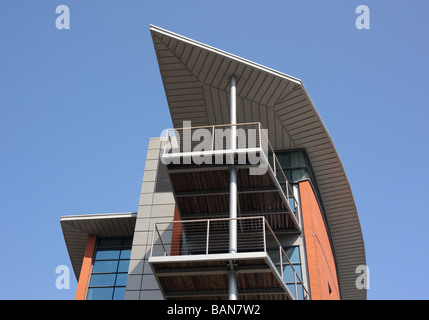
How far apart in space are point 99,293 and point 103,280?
0.45 metres

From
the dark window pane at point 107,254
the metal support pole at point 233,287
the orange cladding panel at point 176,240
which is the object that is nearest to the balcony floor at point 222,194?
the orange cladding panel at point 176,240

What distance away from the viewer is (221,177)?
11.3 m

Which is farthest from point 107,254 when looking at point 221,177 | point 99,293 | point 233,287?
point 233,287

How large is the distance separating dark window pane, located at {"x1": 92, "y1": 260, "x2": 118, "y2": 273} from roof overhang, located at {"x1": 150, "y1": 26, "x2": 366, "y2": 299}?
5.21 metres

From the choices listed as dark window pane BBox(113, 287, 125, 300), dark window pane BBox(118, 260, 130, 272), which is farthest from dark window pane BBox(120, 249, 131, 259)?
dark window pane BBox(113, 287, 125, 300)

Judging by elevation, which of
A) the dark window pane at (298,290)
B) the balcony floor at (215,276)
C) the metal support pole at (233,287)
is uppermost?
the dark window pane at (298,290)

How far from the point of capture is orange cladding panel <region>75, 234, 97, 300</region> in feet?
48.5

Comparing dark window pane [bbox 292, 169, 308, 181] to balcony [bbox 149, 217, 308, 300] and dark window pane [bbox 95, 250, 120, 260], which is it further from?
dark window pane [bbox 95, 250, 120, 260]

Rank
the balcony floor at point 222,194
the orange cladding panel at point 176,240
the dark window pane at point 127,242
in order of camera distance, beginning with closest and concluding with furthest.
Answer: the balcony floor at point 222,194
the orange cladding panel at point 176,240
the dark window pane at point 127,242

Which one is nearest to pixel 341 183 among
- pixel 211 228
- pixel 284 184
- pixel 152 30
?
pixel 284 184

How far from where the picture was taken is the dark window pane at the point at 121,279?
49.2 ft

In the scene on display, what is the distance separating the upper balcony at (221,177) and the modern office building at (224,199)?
1.1 inches

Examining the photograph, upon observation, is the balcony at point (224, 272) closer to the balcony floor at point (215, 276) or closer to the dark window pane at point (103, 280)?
the balcony floor at point (215, 276)
